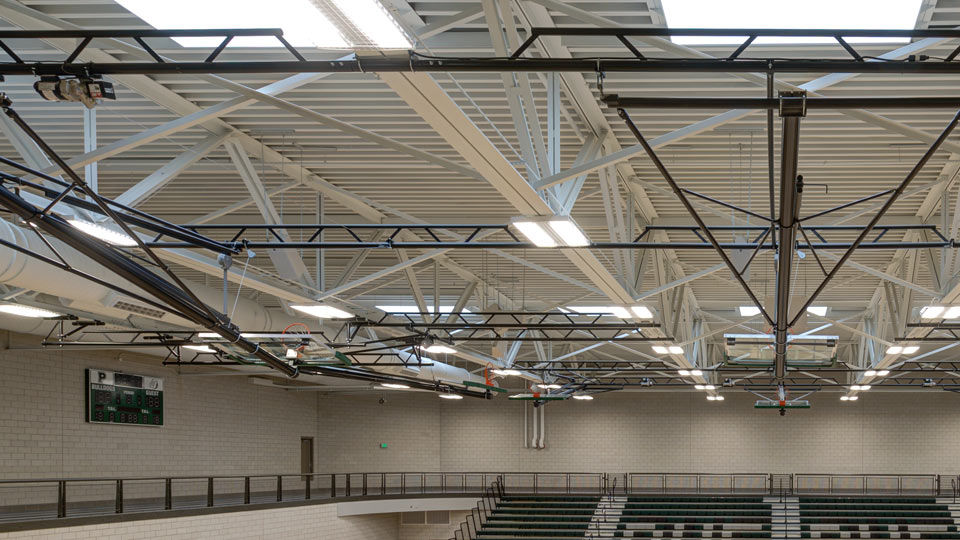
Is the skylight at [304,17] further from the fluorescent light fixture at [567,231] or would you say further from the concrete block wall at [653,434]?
the concrete block wall at [653,434]

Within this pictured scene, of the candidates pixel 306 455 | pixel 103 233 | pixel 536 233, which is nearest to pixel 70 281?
pixel 103 233

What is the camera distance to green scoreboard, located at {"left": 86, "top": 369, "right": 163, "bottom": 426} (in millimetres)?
25078

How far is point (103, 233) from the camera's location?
1018 centimetres

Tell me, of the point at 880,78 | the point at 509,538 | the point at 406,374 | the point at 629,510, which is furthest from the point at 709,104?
the point at 629,510

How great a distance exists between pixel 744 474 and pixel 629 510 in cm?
635

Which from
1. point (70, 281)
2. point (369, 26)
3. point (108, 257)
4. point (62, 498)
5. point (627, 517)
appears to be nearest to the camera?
point (369, 26)

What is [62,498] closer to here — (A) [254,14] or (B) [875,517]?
(A) [254,14]

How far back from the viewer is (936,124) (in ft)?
37.2

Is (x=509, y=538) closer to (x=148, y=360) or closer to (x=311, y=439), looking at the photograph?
(x=311, y=439)

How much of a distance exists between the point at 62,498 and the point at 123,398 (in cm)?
795

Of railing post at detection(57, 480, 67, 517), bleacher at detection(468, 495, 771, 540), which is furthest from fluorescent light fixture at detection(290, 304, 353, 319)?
bleacher at detection(468, 495, 771, 540)

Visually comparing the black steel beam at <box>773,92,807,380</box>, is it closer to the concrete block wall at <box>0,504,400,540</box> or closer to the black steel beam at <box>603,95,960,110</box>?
the black steel beam at <box>603,95,960,110</box>

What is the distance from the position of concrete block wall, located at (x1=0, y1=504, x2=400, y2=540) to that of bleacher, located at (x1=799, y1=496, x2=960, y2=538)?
52.5ft

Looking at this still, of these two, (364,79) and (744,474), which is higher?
(364,79)
